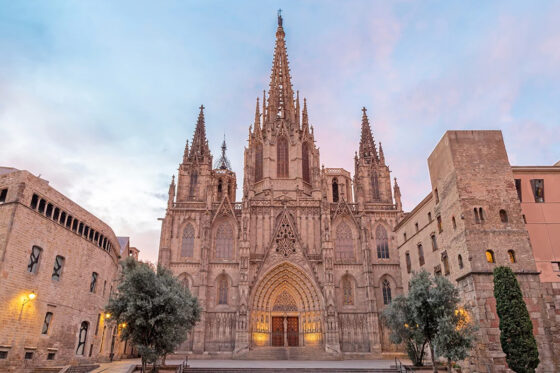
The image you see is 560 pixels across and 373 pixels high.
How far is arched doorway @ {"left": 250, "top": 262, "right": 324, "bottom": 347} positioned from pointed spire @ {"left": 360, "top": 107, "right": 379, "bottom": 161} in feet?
55.1

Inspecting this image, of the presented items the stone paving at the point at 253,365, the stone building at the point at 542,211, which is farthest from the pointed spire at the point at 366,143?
the stone paving at the point at 253,365

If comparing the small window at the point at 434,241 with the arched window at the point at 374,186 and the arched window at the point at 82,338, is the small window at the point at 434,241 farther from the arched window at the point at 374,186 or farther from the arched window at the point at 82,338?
the arched window at the point at 82,338

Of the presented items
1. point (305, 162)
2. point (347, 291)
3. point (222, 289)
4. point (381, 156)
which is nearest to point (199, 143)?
point (305, 162)

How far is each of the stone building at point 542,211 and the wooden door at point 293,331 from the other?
21031 millimetres

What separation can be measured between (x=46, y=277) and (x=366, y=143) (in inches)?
1375

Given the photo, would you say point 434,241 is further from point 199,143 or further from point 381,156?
point 199,143

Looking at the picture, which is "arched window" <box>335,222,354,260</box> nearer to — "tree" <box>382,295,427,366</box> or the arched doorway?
the arched doorway

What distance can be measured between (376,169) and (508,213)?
22.5m

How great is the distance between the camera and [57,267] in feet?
71.0

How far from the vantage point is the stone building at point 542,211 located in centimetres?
1983

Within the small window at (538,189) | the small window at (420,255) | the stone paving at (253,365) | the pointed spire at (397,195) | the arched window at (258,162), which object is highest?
the arched window at (258,162)

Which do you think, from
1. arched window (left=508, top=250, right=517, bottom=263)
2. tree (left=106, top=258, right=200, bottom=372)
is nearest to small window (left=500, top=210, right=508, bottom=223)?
arched window (left=508, top=250, right=517, bottom=263)

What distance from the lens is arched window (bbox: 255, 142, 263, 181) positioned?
1668 inches

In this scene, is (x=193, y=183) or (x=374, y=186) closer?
(x=193, y=183)
